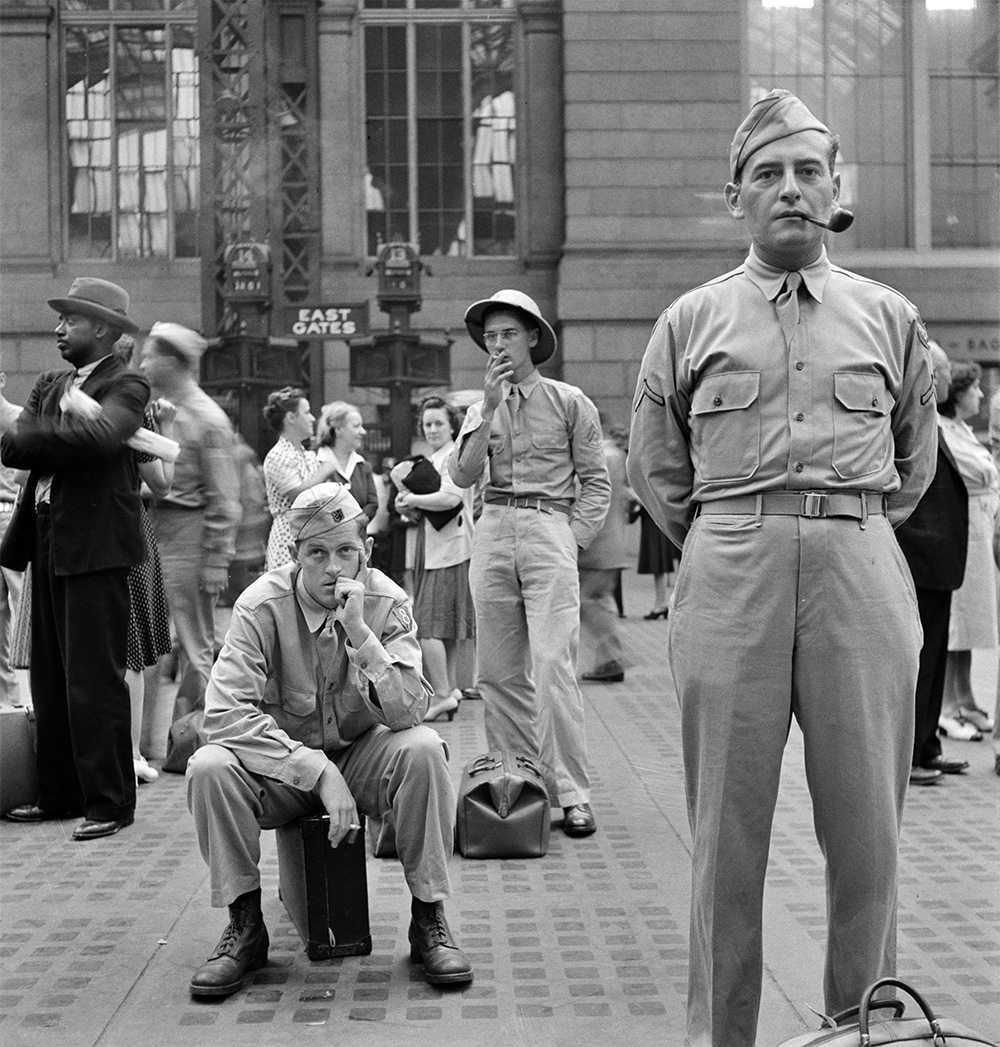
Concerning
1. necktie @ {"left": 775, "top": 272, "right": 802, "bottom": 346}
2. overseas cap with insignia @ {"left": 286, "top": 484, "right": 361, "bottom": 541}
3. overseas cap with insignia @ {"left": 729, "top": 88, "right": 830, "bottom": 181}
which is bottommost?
overseas cap with insignia @ {"left": 286, "top": 484, "right": 361, "bottom": 541}

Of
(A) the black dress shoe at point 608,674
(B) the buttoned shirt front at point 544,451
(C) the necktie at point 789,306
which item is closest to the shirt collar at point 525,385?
(B) the buttoned shirt front at point 544,451

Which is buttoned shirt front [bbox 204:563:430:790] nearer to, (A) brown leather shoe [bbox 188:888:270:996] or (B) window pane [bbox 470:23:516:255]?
(A) brown leather shoe [bbox 188:888:270:996]

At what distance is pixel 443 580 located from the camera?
9.23 metres

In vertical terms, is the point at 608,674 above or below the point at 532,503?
below

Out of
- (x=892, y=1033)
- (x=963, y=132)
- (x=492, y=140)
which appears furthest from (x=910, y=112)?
(x=892, y=1033)

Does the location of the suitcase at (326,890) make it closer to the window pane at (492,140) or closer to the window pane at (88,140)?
the window pane at (88,140)

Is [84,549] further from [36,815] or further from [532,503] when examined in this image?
[532,503]

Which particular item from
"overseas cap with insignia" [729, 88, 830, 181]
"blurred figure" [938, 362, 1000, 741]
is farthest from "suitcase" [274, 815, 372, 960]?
"blurred figure" [938, 362, 1000, 741]

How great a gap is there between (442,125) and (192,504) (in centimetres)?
1476

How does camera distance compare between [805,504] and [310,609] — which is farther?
[310,609]

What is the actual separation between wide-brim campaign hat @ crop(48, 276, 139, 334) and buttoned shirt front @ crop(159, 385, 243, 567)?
978mm

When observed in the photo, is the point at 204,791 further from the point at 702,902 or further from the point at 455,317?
the point at 455,317

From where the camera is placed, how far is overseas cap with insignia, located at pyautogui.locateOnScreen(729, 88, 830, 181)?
325 centimetres

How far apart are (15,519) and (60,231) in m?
14.2
